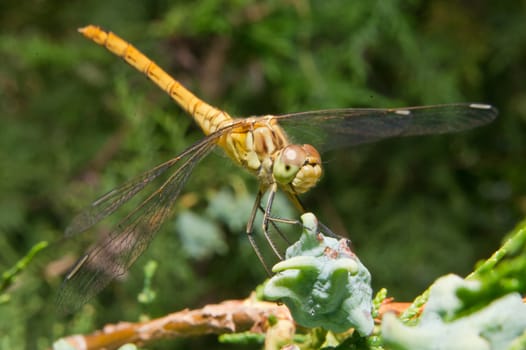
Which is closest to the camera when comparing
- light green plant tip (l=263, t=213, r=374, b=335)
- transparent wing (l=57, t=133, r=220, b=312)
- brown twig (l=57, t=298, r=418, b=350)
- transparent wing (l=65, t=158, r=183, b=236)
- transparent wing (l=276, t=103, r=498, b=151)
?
light green plant tip (l=263, t=213, r=374, b=335)

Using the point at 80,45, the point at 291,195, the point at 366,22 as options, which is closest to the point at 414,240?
the point at 366,22

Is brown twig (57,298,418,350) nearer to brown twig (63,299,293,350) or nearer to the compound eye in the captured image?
brown twig (63,299,293,350)

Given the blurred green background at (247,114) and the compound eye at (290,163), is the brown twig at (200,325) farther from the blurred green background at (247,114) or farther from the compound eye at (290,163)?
the blurred green background at (247,114)

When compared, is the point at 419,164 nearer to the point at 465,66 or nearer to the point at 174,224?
the point at 465,66

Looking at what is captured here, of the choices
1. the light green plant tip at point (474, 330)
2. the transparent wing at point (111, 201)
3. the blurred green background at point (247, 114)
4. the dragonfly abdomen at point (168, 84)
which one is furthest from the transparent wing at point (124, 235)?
the light green plant tip at point (474, 330)

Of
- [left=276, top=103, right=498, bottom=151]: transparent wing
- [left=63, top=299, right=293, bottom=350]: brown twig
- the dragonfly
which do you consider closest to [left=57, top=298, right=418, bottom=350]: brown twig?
[left=63, top=299, right=293, bottom=350]: brown twig

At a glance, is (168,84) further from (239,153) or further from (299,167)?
→ (299,167)
